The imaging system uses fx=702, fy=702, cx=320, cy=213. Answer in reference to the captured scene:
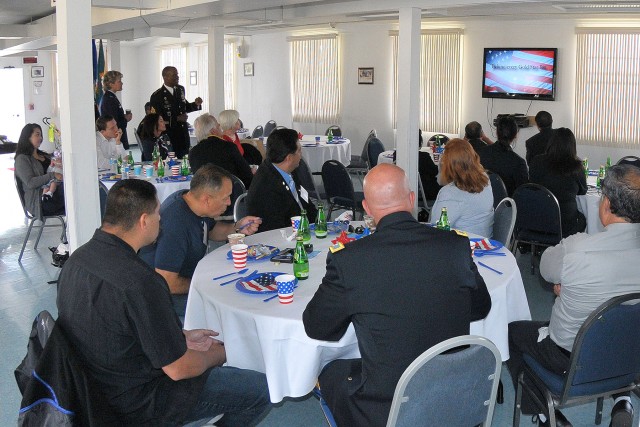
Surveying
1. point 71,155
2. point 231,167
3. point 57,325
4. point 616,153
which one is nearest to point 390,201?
point 57,325

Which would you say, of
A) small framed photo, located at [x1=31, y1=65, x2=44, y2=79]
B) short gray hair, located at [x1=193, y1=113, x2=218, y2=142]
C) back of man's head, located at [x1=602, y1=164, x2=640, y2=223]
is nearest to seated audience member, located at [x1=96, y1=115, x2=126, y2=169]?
short gray hair, located at [x1=193, y1=113, x2=218, y2=142]

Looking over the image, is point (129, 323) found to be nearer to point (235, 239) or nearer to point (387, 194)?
point (387, 194)

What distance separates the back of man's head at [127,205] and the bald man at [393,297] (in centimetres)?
75

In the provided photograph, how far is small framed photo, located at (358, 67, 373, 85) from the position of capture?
1399 centimetres

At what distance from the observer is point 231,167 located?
675 centimetres

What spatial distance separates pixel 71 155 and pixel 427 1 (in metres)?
5.02

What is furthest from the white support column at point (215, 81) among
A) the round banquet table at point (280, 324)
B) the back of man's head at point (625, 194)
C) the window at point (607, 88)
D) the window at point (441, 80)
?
the back of man's head at point (625, 194)

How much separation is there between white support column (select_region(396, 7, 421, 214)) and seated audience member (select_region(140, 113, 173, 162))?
3.16 metres

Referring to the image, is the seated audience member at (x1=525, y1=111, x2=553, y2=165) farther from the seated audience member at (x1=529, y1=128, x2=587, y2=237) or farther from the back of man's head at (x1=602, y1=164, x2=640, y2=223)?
the back of man's head at (x1=602, y1=164, x2=640, y2=223)

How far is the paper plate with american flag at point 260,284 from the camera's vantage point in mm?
3211

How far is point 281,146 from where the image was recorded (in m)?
4.56

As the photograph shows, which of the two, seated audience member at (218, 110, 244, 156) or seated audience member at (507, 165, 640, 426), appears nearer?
seated audience member at (507, 165, 640, 426)

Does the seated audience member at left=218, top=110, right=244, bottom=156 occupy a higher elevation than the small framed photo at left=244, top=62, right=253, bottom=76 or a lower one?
lower

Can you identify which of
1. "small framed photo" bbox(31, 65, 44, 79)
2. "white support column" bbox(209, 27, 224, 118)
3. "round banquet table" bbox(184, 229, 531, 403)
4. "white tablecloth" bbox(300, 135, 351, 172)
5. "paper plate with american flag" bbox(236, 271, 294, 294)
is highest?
"small framed photo" bbox(31, 65, 44, 79)
